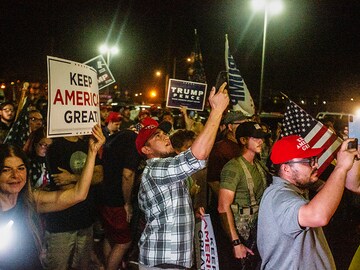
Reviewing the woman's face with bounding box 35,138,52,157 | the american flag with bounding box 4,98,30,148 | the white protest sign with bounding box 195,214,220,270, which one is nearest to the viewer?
the white protest sign with bounding box 195,214,220,270

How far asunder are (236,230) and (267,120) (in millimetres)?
13855

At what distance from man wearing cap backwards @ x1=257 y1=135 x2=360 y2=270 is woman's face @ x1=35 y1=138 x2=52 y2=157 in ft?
12.0

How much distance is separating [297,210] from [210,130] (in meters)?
1.01

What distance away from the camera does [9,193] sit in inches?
113

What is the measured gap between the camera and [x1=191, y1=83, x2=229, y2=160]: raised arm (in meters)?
3.38

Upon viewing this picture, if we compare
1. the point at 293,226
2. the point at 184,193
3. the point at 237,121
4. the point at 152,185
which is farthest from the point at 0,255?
the point at 237,121

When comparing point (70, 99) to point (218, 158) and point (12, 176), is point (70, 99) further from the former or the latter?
point (218, 158)

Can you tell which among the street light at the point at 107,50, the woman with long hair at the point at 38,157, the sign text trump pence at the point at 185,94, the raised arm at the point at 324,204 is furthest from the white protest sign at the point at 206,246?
the street light at the point at 107,50

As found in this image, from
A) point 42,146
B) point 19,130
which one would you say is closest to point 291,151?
point 19,130

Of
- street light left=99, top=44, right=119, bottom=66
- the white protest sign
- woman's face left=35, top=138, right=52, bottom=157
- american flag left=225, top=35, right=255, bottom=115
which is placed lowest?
the white protest sign

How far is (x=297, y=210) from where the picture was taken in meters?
2.75

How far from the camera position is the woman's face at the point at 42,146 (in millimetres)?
5846

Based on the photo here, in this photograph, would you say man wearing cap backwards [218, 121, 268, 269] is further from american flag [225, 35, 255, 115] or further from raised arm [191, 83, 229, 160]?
american flag [225, 35, 255, 115]

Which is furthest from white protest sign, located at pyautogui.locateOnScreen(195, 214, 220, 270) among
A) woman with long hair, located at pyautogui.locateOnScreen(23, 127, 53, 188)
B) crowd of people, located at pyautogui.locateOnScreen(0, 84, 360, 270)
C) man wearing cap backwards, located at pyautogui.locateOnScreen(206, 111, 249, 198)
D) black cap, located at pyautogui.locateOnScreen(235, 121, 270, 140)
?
woman with long hair, located at pyautogui.locateOnScreen(23, 127, 53, 188)
